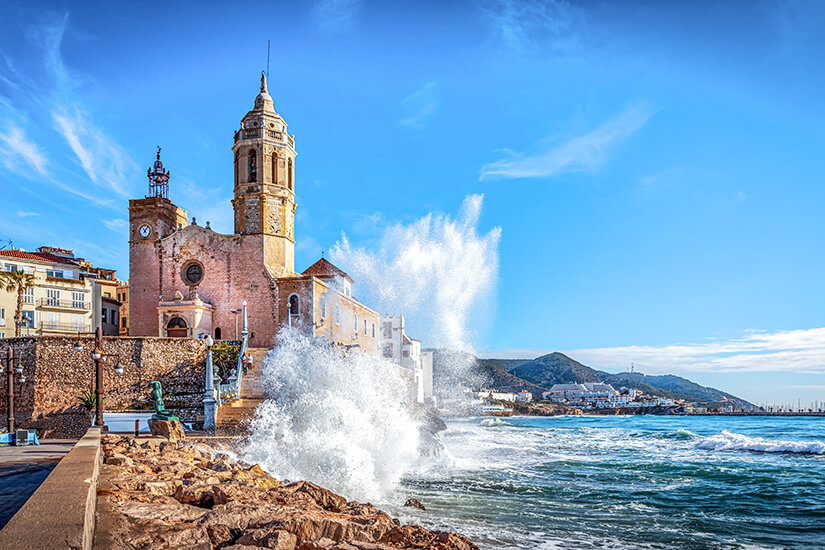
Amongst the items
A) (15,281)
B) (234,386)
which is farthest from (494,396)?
(234,386)

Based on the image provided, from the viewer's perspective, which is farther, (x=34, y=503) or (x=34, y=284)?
(x=34, y=284)

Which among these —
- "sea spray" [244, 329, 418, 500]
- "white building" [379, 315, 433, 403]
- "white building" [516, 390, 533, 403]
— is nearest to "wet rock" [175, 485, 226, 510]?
"sea spray" [244, 329, 418, 500]

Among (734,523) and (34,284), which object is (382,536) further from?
(34,284)

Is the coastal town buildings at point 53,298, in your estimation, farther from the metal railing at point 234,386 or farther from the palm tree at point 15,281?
the metal railing at point 234,386

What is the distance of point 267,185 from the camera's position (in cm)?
3538

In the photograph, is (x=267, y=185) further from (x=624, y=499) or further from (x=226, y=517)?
(x=226, y=517)

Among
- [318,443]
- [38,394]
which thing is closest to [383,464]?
[318,443]

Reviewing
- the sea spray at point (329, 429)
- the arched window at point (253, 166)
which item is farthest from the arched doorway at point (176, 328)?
the arched window at point (253, 166)

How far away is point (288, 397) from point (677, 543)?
633 inches

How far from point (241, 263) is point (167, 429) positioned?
1819 cm

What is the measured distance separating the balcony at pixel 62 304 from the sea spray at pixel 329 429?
17617 millimetres

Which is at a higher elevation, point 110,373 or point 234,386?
point 110,373

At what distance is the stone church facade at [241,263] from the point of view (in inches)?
1312

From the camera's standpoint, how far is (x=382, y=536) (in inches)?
276
